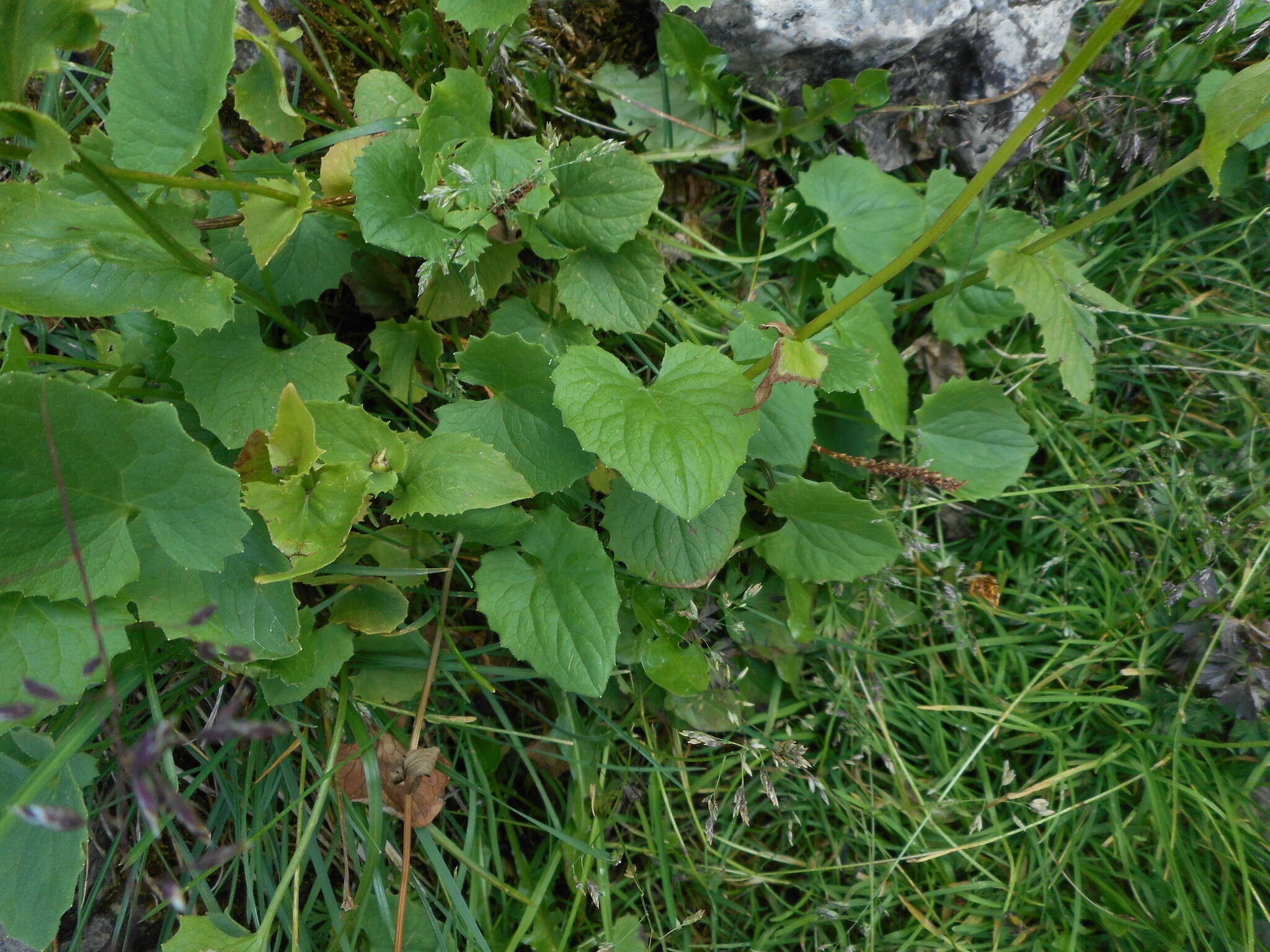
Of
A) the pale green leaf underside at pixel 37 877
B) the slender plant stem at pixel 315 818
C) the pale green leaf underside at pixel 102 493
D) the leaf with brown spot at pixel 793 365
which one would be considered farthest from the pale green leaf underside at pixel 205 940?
the leaf with brown spot at pixel 793 365

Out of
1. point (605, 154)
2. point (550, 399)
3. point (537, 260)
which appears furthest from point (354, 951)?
point (605, 154)

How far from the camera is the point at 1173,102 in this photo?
208 centimetres

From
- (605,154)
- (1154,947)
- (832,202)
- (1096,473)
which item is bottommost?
(1154,947)

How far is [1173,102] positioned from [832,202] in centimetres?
95

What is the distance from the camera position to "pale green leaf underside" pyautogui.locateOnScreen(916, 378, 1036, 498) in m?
2.03

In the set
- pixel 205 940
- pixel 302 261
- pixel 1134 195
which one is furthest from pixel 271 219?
pixel 1134 195

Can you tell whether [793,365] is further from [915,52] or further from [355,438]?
[915,52]

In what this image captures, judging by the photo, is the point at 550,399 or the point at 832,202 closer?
the point at 550,399

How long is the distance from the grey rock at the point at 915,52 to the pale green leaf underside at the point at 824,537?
3.46ft

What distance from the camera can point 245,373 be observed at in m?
1.61

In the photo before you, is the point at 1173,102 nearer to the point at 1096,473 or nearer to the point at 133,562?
the point at 1096,473

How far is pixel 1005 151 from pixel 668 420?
0.74 metres

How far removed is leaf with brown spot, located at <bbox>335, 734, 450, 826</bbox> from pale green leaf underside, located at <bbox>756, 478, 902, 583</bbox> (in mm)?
955

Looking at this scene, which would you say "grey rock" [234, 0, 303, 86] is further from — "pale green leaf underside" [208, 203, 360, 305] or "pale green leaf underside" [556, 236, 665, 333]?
→ "pale green leaf underside" [556, 236, 665, 333]
